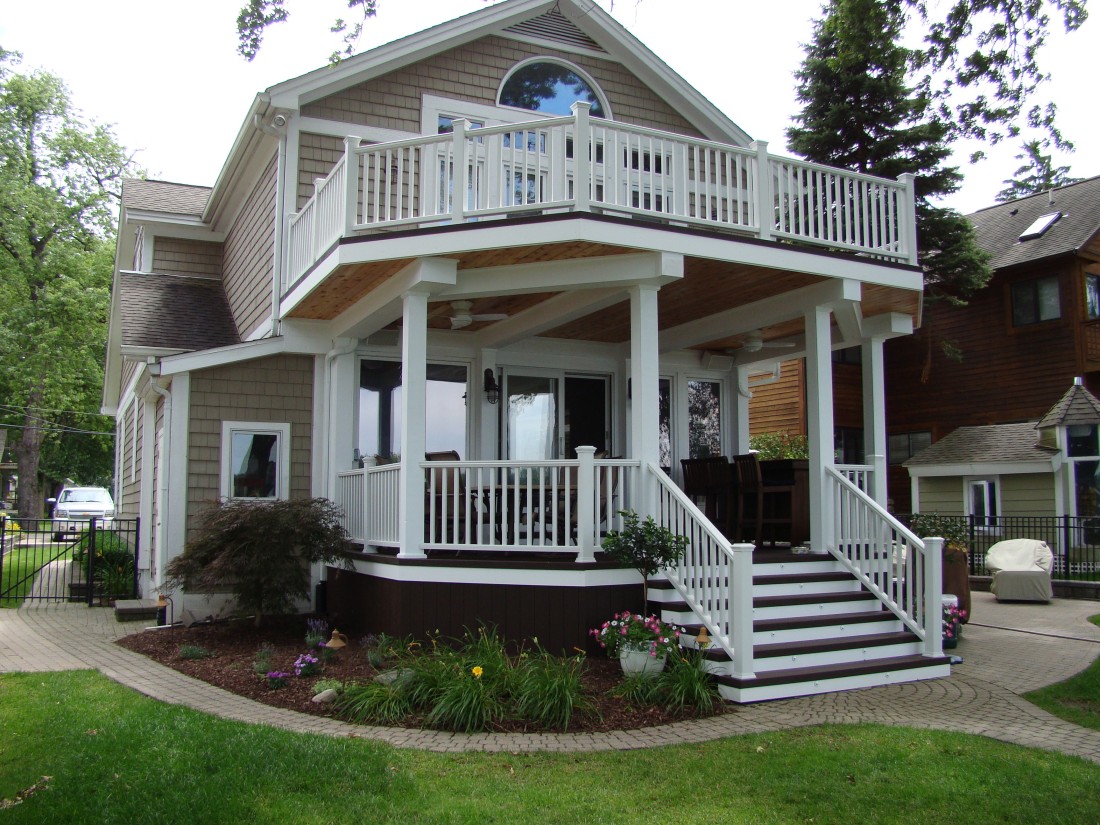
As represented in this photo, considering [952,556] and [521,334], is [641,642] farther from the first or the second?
[952,556]

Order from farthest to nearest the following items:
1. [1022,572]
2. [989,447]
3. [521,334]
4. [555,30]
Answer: [989,447] → [1022,572] → [555,30] → [521,334]

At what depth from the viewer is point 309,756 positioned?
525 centimetres

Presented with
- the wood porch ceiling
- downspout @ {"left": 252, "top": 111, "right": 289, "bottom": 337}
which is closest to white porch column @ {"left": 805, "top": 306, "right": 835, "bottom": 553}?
the wood porch ceiling

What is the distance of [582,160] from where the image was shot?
307 inches

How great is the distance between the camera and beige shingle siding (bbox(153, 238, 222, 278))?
15125mm

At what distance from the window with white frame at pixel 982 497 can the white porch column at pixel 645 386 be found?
13188 mm

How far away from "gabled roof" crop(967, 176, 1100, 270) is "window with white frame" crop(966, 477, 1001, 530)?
5.30 m

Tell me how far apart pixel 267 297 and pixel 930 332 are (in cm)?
1698

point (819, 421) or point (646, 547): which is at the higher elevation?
point (819, 421)

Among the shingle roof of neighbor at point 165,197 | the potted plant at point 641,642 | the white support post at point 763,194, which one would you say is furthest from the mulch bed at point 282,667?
the shingle roof of neighbor at point 165,197

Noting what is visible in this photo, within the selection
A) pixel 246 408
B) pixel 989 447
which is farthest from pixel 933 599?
pixel 989 447

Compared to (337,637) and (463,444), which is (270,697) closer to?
(337,637)

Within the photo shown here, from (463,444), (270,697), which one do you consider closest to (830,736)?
(270,697)

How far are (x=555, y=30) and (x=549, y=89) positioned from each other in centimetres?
74
